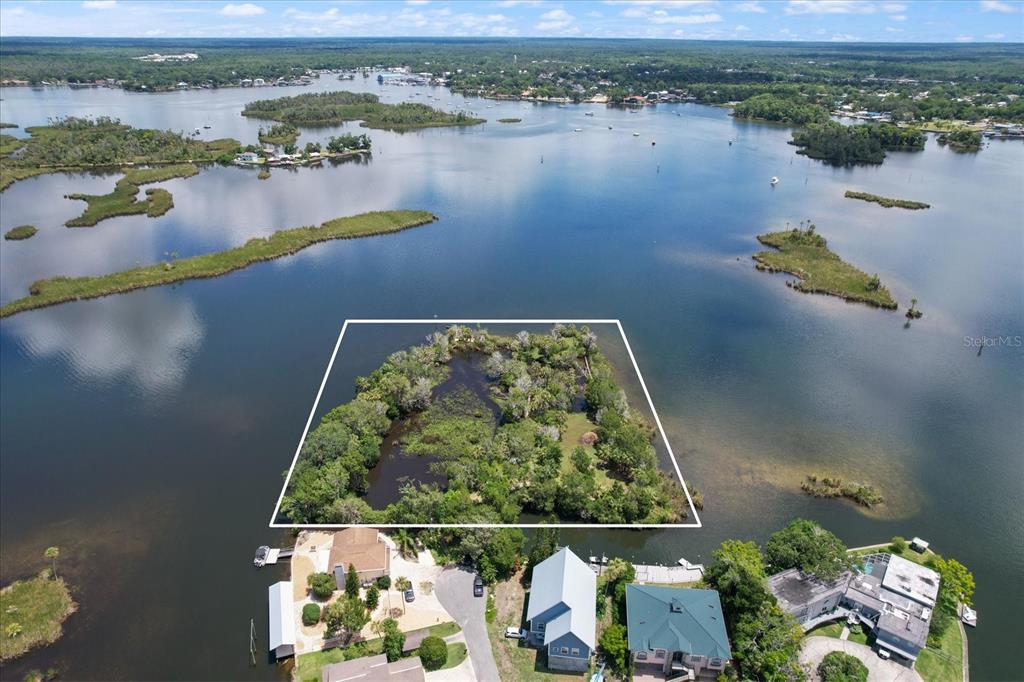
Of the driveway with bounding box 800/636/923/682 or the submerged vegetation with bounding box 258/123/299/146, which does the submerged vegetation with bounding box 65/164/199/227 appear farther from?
the driveway with bounding box 800/636/923/682

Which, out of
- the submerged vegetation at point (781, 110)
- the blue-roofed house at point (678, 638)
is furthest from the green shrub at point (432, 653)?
the submerged vegetation at point (781, 110)

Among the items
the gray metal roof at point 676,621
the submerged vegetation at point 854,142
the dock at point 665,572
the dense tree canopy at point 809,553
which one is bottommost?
the dock at point 665,572

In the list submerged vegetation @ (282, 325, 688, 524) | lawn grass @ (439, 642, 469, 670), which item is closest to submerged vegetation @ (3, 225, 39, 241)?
submerged vegetation @ (282, 325, 688, 524)

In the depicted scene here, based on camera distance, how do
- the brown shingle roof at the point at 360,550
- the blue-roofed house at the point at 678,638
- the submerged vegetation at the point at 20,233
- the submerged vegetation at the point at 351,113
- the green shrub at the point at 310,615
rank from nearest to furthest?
the blue-roofed house at the point at 678,638 → the green shrub at the point at 310,615 → the brown shingle roof at the point at 360,550 → the submerged vegetation at the point at 20,233 → the submerged vegetation at the point at 351,113

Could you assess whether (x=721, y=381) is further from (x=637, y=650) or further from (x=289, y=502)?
(x=289, y=502)

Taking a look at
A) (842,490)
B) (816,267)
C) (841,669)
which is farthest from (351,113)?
(841,669)

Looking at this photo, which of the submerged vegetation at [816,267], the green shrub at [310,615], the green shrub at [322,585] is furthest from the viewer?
the submerged vegetation at [816,267]

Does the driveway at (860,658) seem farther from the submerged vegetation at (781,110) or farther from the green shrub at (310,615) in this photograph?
the submerged vegetation at (781,110)

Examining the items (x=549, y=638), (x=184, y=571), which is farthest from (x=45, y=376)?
(x=549, y=638)
